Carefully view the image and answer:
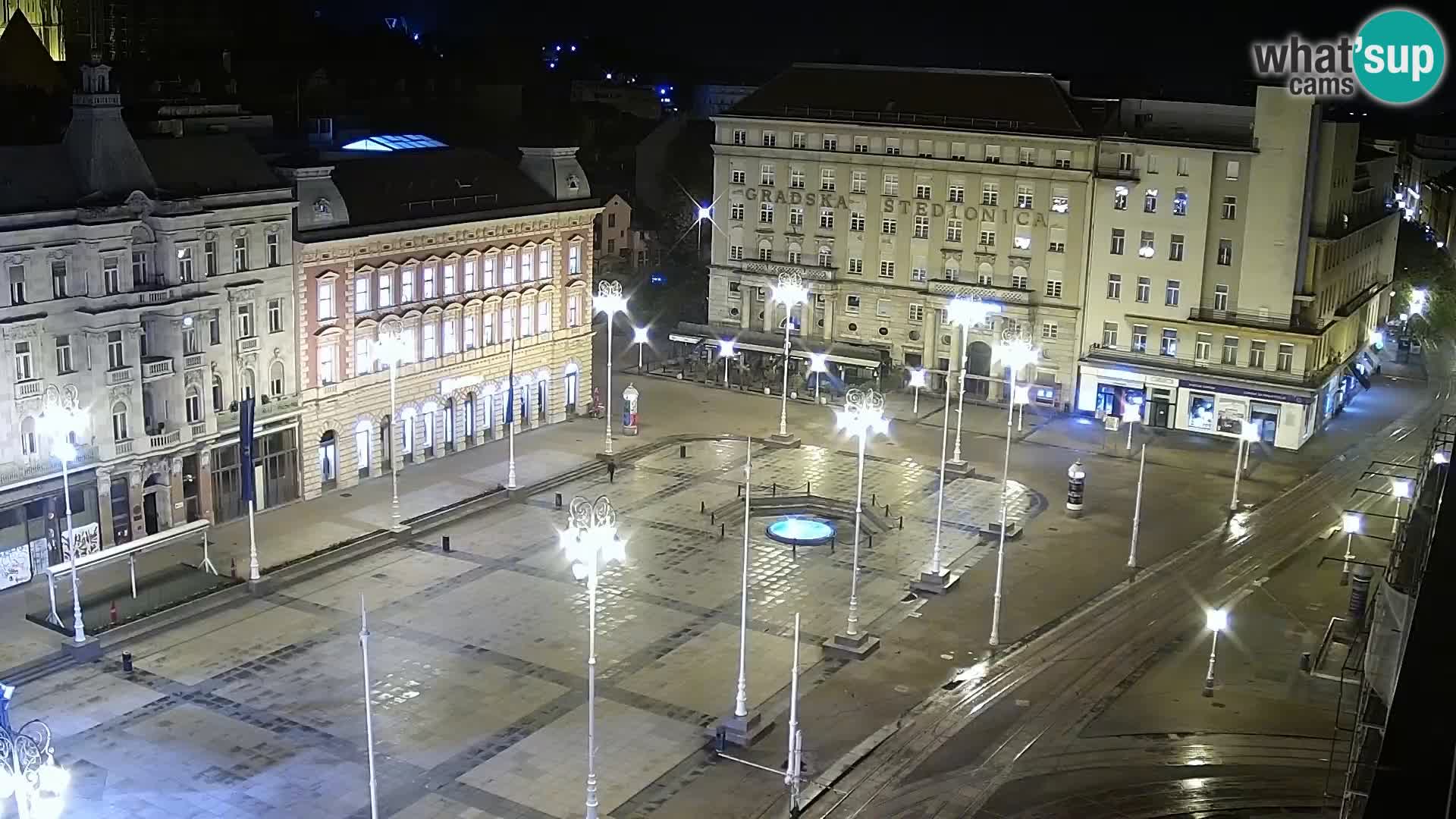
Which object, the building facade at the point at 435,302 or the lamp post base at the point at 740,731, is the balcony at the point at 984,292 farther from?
the lamp post base at the point at 740,731

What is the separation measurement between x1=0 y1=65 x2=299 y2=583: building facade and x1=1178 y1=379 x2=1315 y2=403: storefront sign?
51.4m

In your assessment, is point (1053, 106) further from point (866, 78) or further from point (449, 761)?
point (449, 761)

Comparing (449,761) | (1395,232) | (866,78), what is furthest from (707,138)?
(449,761)

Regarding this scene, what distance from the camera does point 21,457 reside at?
53938 millimetres

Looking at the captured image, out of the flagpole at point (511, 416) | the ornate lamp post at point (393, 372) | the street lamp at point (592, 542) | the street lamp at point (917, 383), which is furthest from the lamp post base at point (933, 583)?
the street lamp at point (917, 383)

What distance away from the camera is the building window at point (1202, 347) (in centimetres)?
8450

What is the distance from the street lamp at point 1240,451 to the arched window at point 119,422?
49842 millimetres

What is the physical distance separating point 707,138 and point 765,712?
9855 cm

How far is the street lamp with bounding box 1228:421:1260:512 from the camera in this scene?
6938 centimetres

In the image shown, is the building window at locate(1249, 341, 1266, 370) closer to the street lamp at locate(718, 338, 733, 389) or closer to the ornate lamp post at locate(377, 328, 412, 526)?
the street lamp at locate(718, 338, 733, 389)

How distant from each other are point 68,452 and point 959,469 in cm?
4296

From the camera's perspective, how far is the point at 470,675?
157 feet

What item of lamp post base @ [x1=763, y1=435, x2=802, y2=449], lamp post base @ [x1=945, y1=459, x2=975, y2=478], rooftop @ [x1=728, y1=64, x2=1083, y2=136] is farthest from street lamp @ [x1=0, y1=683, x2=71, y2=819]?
rooftop @ [x1=728, y1=64, x2=1083, y2=136]

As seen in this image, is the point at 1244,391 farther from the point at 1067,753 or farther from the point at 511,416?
the point at 1067,753
